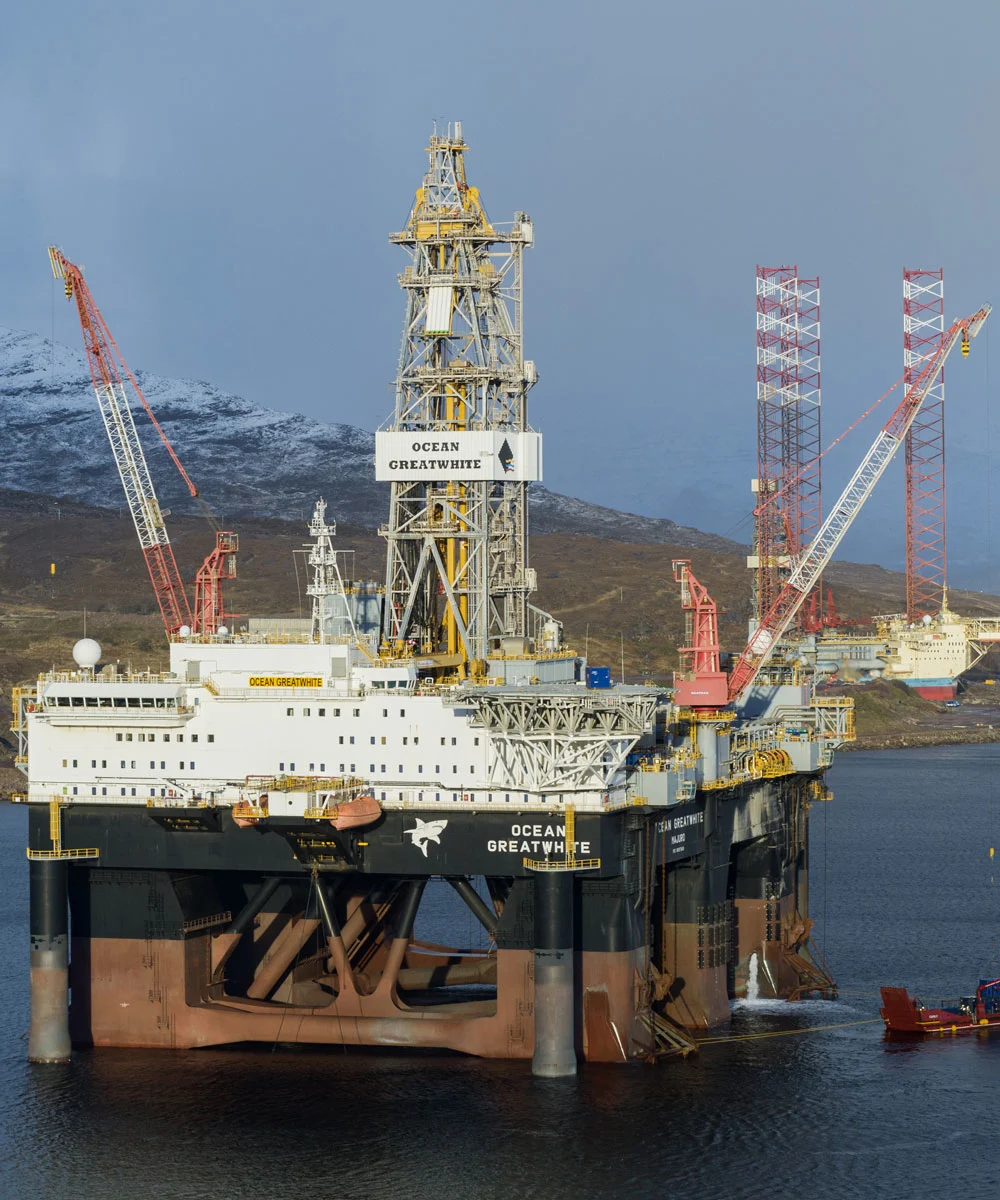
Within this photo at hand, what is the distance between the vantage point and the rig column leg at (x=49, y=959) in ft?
194

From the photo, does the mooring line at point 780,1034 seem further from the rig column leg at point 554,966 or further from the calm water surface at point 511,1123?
the rig column leg at point 554,966

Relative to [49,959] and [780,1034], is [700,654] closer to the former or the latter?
[780,1034]

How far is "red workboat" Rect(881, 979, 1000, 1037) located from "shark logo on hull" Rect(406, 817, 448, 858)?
600 inches

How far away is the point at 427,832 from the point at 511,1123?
24.8 feet

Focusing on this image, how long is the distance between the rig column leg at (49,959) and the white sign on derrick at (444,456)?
52.8 feet

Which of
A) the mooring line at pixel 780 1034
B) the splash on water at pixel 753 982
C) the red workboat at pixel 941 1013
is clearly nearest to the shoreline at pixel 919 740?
the splash on water at pixel 753 982

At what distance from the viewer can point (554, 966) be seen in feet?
186

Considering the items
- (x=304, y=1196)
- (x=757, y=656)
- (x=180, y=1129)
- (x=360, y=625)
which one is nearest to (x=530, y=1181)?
(x=304, y=1196)

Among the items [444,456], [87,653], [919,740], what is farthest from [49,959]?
[919,740]

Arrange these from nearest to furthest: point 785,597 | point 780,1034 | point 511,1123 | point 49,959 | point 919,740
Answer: point 511,1123
point 49,959
point 780,1034
point 785,597
point 919,740

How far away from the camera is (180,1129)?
55.6 meters

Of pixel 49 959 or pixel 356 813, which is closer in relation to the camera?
pixel 356 813

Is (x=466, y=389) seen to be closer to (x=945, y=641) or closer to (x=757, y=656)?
(x=757, y=656)

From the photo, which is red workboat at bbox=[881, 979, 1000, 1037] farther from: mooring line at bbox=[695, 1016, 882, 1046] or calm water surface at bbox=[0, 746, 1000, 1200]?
calm water surface at bbox=[0, 746, 1000, 1200]
